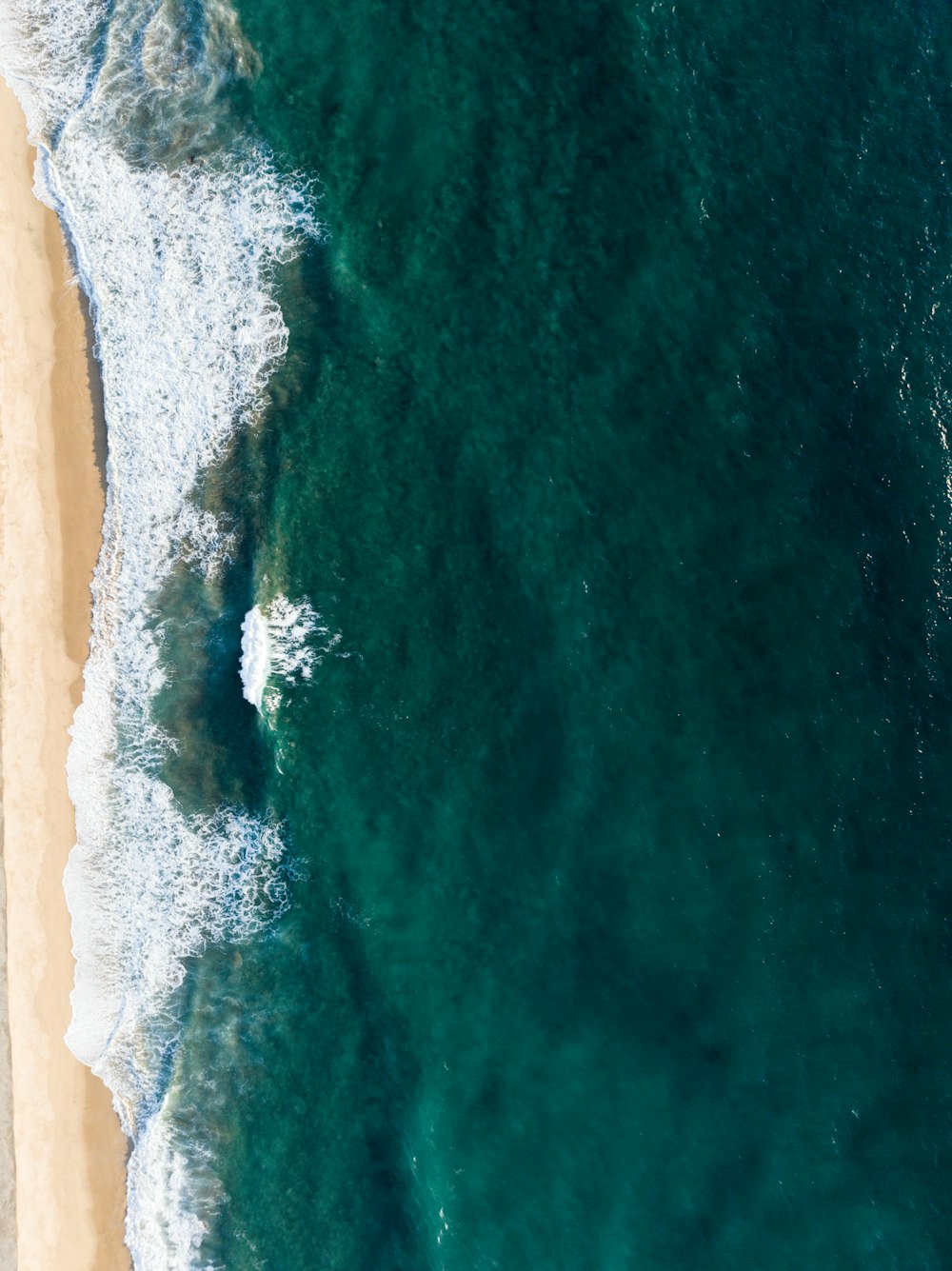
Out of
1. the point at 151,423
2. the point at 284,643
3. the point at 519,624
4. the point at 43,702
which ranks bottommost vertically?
the point at 43,702

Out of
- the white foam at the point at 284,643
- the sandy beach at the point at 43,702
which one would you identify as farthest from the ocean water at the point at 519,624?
the sandy beach at the point at 43,702

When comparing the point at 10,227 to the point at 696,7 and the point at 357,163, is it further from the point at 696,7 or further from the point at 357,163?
the point at 696,7

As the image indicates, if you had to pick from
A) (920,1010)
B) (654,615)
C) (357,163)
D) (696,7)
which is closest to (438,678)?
(654,615)

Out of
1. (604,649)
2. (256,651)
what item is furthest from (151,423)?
(604,649)

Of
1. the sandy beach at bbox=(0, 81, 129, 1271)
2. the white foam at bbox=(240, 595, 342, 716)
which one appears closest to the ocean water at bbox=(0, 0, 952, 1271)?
the white foam at bbox=(240, 595, 342, 716)

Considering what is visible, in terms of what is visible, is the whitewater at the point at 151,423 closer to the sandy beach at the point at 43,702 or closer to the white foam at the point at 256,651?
the white foam at the point at 256,651

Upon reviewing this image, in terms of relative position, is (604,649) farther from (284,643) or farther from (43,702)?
(43,702)
